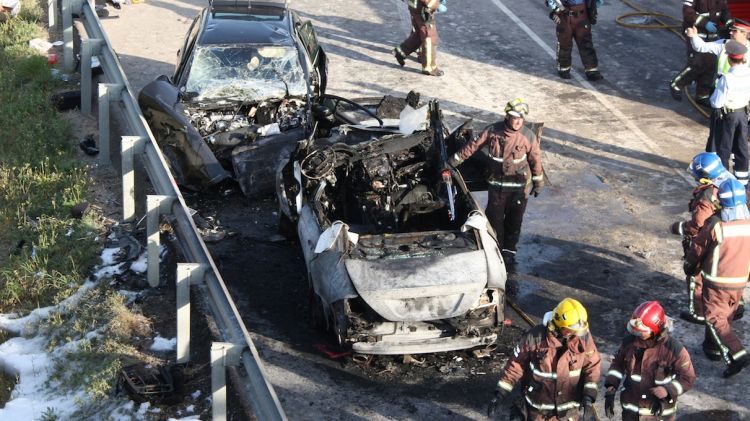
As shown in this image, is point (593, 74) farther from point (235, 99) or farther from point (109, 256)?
point (109, 256)

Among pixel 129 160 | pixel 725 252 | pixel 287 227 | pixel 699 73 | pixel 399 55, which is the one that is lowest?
pixel 287 227

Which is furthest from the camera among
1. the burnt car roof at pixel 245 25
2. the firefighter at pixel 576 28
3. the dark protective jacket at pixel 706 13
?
the firefighter at pixel 576 28

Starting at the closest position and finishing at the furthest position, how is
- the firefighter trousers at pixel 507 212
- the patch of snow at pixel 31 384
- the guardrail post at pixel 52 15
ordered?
the patch of snow at pixel 31 384 < the firefighter trousers at pixel 507 212 < the guardrail post at pixel 52 15

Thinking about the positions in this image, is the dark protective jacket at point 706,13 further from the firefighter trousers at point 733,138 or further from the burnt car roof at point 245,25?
the burnt car roof at point 245,25

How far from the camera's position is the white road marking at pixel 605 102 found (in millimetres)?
13758

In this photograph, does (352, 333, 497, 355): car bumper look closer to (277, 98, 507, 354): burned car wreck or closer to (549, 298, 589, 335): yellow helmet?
(277, 98, 507, 354): burned car wreck

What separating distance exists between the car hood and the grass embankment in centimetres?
197

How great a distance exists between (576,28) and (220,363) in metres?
10.3

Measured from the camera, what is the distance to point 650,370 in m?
7.48

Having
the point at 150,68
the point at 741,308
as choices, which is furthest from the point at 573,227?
the point at 150,68

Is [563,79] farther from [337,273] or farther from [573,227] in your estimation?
[337,273]

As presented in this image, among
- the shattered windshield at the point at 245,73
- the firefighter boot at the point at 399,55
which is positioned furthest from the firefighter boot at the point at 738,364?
the firefighter boot at the point at 399,55

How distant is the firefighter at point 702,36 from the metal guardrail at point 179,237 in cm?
785

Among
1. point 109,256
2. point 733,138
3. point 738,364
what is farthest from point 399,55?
point 738,364
